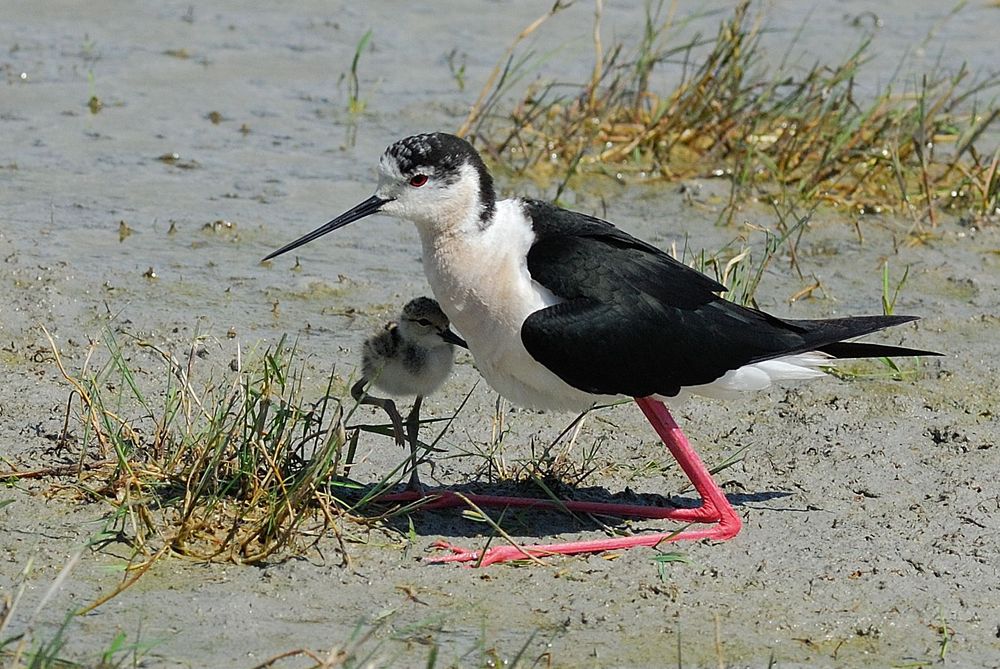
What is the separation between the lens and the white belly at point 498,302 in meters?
4.45

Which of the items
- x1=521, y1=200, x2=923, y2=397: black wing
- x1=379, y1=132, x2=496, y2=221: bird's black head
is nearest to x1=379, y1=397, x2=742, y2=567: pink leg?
x1=521, y1=200, x2=923, y2=397: black wing

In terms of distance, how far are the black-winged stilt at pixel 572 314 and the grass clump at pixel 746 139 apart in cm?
265

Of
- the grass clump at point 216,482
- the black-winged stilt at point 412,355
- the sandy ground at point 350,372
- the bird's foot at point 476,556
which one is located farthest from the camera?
the black-winged stilt at point 412,355

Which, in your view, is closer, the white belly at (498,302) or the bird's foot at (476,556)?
the bird's foot at (476,556)

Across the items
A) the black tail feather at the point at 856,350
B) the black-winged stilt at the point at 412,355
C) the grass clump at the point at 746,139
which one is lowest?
the black-winged stilt at the point at 412,355

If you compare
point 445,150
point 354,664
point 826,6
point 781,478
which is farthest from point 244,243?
point 826,6

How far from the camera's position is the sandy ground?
391 cm

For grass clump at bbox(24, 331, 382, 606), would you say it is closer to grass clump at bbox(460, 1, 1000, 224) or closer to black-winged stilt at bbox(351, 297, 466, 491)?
black-winged stilt at bbox(351, 297, 466, 491)

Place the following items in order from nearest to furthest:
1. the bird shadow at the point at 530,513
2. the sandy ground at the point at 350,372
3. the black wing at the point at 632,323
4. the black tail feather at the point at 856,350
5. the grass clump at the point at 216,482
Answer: the sandy ground at the point at 350,372
the grass clump at the point at 216,482
the black wing at the point at 632,323
the bird shadow at the point at 530,513
the black tail feather at the point at 856,350

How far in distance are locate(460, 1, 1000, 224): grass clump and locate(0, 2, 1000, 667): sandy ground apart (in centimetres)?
19

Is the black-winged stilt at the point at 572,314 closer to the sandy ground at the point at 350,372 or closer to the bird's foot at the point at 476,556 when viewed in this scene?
the bird's foot at the point at 476,556

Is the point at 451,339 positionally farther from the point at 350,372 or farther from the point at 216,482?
the point at 216,482

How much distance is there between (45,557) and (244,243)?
2703 mm

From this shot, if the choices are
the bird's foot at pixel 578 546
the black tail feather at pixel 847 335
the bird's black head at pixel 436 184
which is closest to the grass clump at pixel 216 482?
the bird's foot at pixel 578 546
